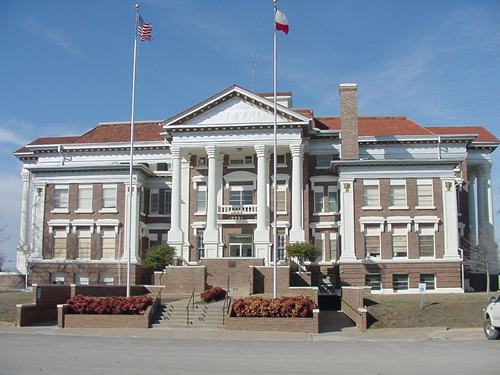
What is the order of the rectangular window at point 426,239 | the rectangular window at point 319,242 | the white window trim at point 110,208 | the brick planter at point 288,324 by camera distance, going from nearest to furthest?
the brick planter at point 288,324 < the rectangular window at point 426,239 < the rectangular window at point 319,242 < the white window trim at point 110,208

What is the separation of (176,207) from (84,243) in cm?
958

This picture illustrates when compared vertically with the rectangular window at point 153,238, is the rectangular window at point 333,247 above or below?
below

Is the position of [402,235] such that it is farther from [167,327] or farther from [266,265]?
[167,327]

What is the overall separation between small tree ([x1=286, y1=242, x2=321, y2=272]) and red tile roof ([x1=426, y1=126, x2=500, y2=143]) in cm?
2152

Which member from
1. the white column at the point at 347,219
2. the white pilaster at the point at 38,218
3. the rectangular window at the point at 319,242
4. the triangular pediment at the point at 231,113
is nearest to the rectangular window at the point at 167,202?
the triangular pediment at the point at 231,113

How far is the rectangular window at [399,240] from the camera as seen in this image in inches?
1950

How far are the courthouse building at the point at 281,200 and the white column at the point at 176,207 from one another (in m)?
0.09

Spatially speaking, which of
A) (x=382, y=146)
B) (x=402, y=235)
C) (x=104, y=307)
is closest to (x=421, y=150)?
(x=382, y=146)

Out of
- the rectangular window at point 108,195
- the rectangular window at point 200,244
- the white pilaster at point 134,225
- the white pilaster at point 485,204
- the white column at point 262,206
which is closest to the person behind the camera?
the white column at point 262,206

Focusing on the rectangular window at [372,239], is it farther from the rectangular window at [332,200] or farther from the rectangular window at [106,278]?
the rectangular window at [106,278]

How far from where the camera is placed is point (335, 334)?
29.9 meters

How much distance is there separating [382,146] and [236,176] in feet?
45.0

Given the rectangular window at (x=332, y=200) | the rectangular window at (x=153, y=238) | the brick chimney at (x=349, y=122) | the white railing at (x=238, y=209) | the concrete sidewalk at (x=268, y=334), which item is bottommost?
the concrete sidewalk at (x=268, y=334)

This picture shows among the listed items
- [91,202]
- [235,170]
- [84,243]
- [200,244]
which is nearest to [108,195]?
[91,202]
